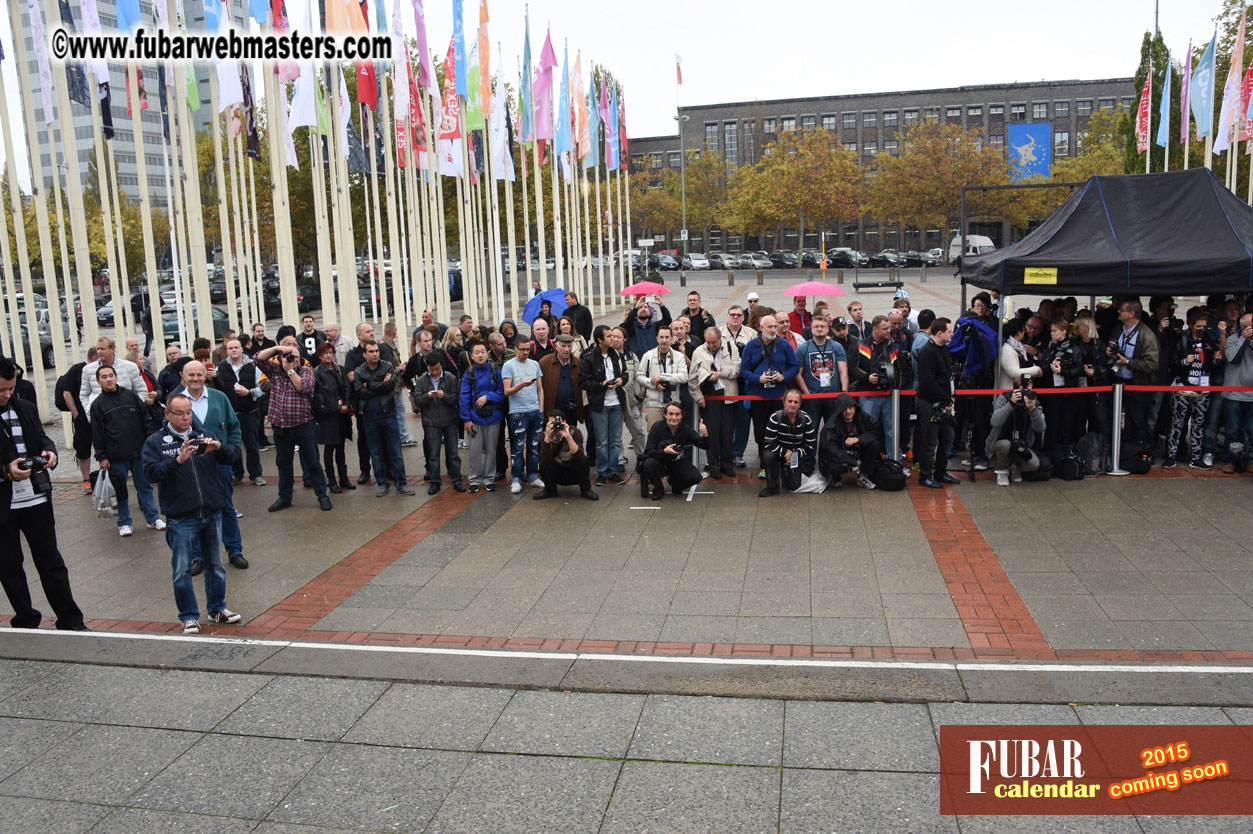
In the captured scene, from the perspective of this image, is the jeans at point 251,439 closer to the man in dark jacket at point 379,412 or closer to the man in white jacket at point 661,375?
the man in dark jacket at point 379,412

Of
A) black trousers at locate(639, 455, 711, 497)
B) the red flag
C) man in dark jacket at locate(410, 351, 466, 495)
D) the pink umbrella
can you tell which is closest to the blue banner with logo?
the red flag

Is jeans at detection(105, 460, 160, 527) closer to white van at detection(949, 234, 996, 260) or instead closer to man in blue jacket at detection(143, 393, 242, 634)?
man in blue jacket at detection(143, 393, 242, 634)

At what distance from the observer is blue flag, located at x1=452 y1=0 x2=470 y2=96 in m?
20.4

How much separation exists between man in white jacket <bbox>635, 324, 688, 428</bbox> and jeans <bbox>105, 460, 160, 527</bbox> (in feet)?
17.6

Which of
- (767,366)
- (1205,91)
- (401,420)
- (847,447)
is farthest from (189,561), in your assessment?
(1205,91)

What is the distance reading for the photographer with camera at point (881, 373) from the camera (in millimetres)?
10898

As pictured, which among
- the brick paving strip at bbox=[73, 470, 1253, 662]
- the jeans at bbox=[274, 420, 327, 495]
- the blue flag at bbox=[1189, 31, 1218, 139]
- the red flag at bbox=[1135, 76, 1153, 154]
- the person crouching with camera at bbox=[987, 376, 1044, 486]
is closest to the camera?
the brick paving strip at bbox=[73, 470, 1253, 662]

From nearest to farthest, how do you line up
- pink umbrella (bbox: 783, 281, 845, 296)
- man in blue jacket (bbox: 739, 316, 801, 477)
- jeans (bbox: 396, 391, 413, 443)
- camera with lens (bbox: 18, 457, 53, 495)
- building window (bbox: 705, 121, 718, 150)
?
camera with lens (bbox: 18, 457, 53, 495)
man in blue jacket (bbox: 739, 316, 801, 477)
jeans (bbox: 396, 391, 413, 443)
pink umbrella (bbox: 783, 281, 845, 296)
building window (bbox: 705, 121, 718, 150)

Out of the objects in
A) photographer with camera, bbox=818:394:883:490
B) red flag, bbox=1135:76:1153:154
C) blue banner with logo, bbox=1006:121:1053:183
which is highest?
blue banner with logo, bbox=1006:121:1053:183

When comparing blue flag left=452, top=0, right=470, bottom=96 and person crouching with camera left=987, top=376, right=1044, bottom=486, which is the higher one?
blue flag left=452, top=0, right=470, bottom=96

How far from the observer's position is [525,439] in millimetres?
11203

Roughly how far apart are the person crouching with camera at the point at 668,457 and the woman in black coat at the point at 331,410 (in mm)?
3554

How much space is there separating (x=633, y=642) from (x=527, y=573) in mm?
1784

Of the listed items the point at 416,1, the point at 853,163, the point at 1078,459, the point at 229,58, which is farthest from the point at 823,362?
the point at 853,163
